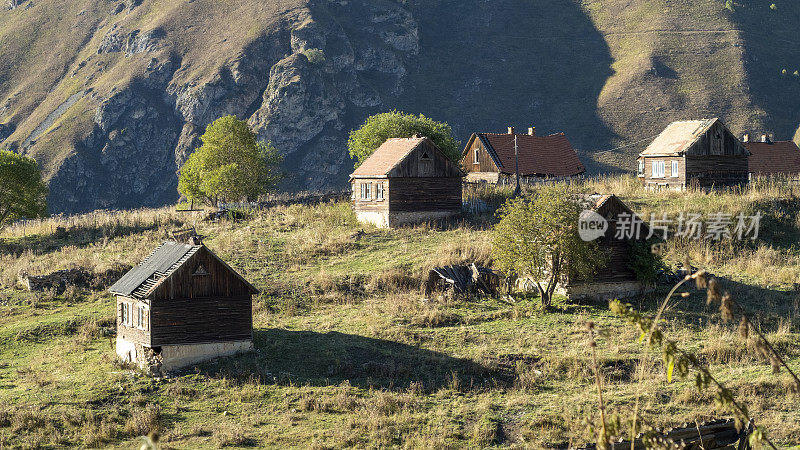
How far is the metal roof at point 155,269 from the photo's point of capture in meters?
31.9

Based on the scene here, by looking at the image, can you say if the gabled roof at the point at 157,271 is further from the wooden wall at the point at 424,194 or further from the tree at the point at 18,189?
the tree at the point at 18,189

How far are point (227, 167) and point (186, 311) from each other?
33088 millimetres

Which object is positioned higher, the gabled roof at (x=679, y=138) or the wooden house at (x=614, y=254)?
the gabled roof at (x=679, y=138)

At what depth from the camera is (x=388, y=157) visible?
183ft

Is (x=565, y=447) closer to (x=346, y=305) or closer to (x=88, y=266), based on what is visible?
(x=346, y=305)

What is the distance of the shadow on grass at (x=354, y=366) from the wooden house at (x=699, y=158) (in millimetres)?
32453

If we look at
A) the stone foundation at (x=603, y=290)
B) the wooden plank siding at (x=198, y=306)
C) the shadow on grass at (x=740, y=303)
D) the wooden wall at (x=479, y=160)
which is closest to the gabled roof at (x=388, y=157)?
the wooden wall at (x=479, y=160)

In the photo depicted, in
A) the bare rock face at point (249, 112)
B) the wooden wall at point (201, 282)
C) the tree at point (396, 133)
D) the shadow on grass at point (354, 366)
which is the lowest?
the shadow on grass at point (354, 366)

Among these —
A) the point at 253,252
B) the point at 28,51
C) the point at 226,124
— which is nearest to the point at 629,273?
the point at 253,252

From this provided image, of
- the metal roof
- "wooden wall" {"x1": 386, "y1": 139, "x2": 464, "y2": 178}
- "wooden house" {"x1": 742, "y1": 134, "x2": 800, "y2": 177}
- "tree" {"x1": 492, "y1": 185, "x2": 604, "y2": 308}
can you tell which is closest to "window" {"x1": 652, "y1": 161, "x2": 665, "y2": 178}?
"wooden house" {"x1": 742, "y1": 134, "x2": 800, "y2": 177}

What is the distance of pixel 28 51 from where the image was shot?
146000 millimetres

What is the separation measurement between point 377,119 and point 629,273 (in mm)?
33100

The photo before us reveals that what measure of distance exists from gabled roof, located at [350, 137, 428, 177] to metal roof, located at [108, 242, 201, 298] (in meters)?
21.3

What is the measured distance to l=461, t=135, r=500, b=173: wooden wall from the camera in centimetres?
6919
